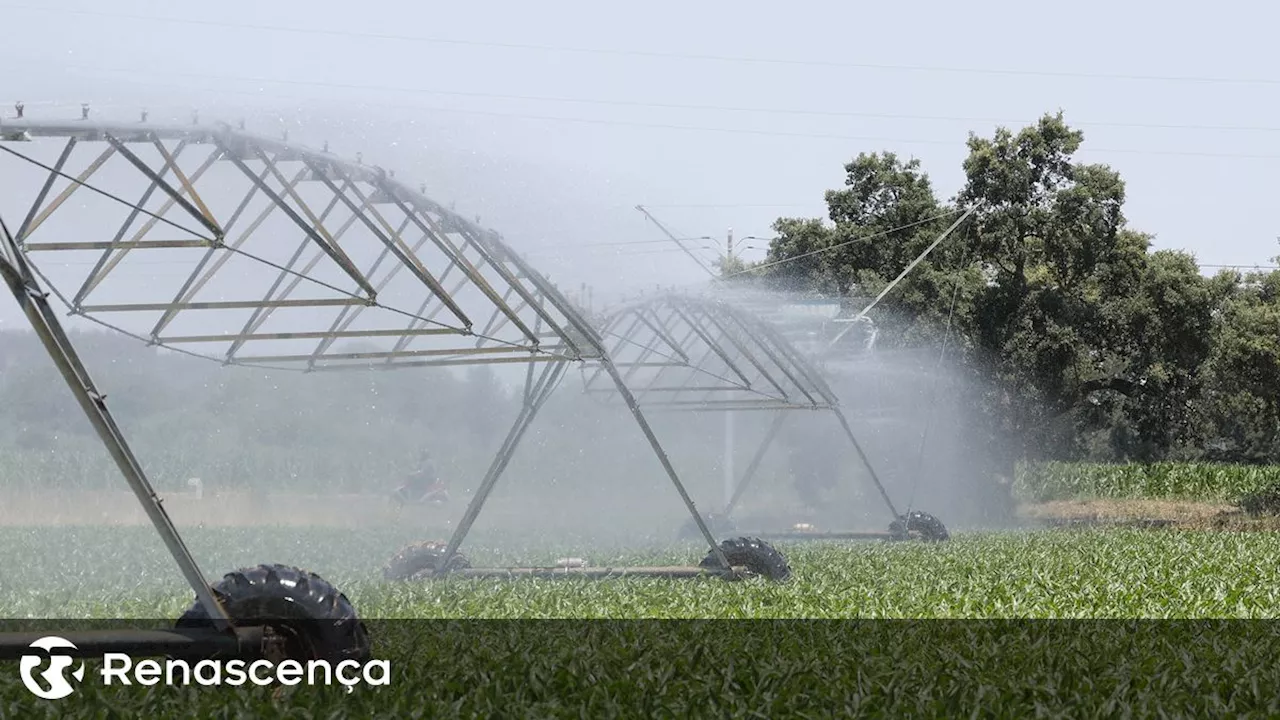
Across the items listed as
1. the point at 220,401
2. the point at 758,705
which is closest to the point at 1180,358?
the point at 220,401

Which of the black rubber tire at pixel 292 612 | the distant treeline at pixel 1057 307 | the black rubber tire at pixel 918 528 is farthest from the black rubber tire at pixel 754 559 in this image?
the distant treeline at pixel 1057 307

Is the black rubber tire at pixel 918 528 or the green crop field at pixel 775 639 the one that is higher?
the green crop field at pixel 775 639

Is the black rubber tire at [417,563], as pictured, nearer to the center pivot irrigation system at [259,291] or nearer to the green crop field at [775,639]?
the center pivot irrigation system at [259,291]

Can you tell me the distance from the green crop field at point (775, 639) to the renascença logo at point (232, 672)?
0.13 m

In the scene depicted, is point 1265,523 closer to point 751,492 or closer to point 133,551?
point 751,492

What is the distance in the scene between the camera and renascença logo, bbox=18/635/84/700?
670 cm

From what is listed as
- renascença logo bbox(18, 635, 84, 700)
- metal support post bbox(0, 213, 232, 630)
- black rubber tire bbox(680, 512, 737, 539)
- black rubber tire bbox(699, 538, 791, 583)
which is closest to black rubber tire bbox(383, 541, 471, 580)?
black rubber tire bbox(699, 538, 791, 583)

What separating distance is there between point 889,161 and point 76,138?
132 feet

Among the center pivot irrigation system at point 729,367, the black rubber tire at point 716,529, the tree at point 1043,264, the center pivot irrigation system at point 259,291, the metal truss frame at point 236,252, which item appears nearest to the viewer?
the metal truss frame at point 236,252

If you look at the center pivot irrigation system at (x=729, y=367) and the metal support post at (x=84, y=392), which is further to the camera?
the center pivot irrigation system at (x=729, y=367)

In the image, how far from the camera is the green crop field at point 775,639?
686cm

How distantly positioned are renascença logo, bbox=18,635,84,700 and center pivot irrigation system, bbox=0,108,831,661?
83 mm

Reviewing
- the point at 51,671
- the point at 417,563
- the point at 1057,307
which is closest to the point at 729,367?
the point at 417,563

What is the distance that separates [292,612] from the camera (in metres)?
7.45
